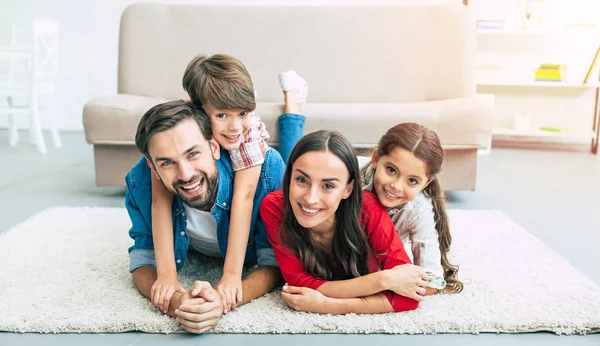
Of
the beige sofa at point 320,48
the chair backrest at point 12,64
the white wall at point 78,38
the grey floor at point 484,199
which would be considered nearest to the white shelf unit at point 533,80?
the grey floor at point 484,199

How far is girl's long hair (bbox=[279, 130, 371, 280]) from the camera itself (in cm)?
131

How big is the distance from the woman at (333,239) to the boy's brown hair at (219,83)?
0.24 metres

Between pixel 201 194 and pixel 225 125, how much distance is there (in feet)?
0.66

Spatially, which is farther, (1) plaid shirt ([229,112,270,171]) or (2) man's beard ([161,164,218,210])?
(1) plaid shirt ([229,112,270,171])

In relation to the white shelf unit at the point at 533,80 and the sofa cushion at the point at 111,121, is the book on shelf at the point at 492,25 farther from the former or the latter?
the sofa cushion at the point at 111,121

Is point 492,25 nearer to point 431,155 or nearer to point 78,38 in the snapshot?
point 431,155

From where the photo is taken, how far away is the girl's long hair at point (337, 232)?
131cm

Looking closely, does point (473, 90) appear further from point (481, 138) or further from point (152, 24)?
point (152, 24)

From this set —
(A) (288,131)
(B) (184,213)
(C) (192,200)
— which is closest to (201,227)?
(B) (184,213)

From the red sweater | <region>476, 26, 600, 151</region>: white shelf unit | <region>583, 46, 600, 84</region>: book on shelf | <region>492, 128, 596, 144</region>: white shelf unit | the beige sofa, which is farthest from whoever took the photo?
<region>476, 26, 600, 151</region>: white shelf unit

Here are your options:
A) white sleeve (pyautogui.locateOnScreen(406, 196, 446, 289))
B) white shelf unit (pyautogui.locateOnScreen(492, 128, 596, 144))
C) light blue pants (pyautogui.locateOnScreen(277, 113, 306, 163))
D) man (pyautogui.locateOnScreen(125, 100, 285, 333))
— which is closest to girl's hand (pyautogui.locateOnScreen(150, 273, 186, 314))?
man (pyautogui.locateOnScreen(125, 100, 285, 333))

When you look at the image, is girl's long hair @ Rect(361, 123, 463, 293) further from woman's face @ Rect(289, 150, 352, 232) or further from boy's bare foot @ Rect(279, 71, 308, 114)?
boy's bare foot @ Rect(279, 71, 308, 114)

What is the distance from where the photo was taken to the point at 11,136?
4.09 meters

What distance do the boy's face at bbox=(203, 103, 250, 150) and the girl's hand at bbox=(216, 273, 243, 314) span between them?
352 millimetres
